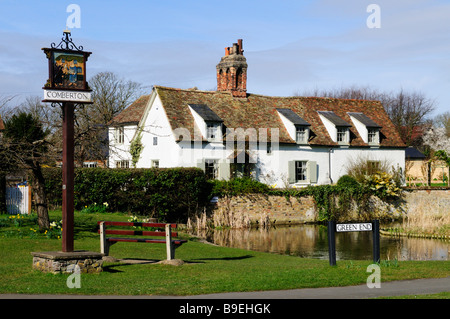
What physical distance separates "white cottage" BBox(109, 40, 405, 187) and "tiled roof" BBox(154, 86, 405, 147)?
0.24 feet

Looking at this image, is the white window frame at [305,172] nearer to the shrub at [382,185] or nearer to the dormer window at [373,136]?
the shrub at [382,185]

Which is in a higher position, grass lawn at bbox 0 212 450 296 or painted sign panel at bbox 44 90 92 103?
painted sign panel at bbox 44 90 92 103

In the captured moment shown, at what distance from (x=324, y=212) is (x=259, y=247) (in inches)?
498

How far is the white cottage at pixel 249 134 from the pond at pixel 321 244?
696 centimetres

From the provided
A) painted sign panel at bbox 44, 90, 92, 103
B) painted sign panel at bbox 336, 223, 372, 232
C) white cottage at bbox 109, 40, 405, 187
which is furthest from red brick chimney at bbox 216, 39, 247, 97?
painted sign panel at bbox 336, 223, 372, 232

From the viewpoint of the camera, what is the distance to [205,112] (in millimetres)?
37062

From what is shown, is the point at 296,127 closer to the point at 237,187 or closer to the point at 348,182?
the point at 348,182

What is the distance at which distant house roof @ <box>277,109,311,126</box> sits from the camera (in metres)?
39.8

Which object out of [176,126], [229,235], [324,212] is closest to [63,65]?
[229,235]

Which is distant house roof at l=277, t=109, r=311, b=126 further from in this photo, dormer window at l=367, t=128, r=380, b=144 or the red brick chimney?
dormer window at l=367, t=128, r=380, b=144

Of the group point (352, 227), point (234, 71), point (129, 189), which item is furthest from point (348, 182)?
Answer: point (352, 227)

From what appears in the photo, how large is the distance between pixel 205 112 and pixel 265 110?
5.58 metres

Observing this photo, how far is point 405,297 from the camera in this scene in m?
9.85

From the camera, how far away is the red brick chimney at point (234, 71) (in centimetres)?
4003
